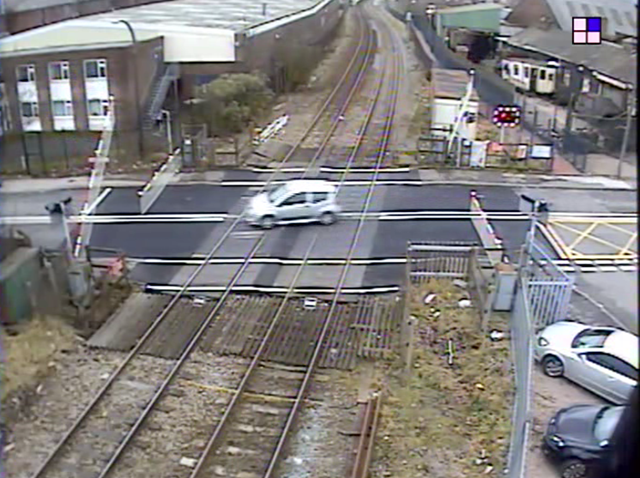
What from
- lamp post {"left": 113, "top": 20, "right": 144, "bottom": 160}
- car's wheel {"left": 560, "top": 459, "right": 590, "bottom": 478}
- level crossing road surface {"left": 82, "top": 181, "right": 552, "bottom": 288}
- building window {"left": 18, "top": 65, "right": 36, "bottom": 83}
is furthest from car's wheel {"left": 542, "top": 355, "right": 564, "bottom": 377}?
lamp post {"left": 113, "top": 20, "right": 144, "bottom": 160}

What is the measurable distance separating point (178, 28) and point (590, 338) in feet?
15.8

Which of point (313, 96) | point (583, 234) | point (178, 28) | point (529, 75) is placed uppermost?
point (178, 28)

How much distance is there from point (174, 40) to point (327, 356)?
4172mm

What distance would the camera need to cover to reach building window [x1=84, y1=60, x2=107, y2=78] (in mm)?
5367

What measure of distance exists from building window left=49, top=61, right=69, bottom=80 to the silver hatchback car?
1691 millimetres

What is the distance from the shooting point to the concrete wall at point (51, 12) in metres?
1.52

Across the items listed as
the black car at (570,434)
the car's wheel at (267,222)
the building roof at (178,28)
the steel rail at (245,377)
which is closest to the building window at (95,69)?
the building roof at (178,28)

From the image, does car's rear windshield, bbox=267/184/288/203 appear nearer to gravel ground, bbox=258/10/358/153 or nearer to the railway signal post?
gravel ground, bbox=258/10/358/153

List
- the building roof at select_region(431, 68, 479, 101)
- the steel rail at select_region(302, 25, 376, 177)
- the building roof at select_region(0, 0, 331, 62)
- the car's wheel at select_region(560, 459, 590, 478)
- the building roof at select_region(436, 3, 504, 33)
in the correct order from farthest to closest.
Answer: the building roof at select_region(431, 68, 479, 101)
the steel rail at select_region(302, 25, 376, 177)
the building roof at select_region(0, 0, 331, 62)
the building roof at select_region(436, 3, 504, 33)
the car's wheel at select_region(560, 459, 590, 478)

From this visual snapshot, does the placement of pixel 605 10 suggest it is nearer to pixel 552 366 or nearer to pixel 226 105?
pixel 552 366

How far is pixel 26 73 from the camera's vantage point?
4.54 meters

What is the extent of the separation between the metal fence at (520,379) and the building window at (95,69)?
12.1 ft

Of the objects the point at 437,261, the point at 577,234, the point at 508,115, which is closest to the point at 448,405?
the point at 437,261

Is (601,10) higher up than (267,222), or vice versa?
(601,10)
